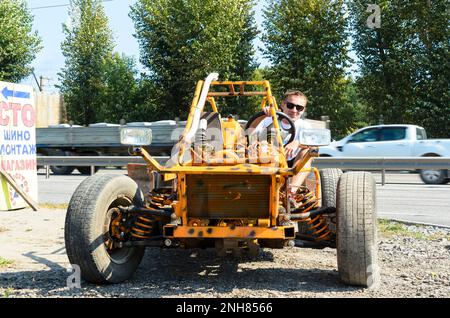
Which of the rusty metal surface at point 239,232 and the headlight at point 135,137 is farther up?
the headlight at point 135,137

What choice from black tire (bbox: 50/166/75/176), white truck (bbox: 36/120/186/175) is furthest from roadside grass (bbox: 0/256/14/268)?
white truck (bbox: 36/120/186/175)

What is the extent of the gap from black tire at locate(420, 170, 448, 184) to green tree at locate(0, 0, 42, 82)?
25.8 m

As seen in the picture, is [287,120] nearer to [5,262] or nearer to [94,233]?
[94,233]

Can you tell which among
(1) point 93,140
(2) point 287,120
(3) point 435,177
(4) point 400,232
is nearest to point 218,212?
(2) point 287,120

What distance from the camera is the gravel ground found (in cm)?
513

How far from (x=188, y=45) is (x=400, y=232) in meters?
27.7

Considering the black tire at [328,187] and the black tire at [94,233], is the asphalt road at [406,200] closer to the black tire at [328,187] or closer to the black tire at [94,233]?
the black tire at [94,233]

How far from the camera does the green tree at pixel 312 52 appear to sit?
33.8 m

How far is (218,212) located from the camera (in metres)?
5.25

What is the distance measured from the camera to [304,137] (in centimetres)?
512

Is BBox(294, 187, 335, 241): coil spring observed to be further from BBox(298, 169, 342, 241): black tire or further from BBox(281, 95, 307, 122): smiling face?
BBox(281, 95, 307, 122): smiling face

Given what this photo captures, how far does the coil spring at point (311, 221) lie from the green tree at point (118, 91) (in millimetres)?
34349

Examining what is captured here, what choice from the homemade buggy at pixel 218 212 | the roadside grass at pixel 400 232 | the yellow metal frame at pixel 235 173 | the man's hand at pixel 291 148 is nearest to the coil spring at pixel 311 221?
Result: the homemade buggy at pixel 218 212
